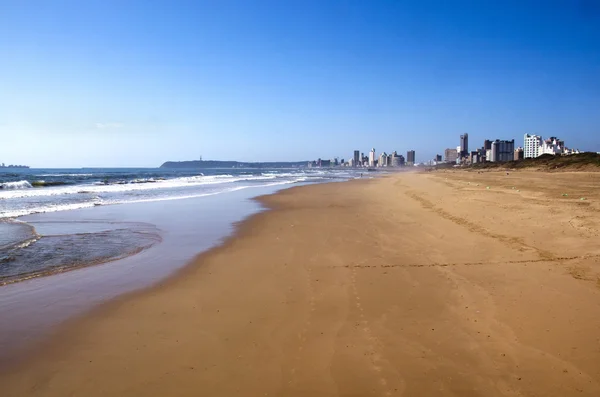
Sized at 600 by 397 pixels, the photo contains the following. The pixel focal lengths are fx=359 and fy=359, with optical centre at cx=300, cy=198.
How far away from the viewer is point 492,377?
3.71 m

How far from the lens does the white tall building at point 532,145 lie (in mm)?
153625

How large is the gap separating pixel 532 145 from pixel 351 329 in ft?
613

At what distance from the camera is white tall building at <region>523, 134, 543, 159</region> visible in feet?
504

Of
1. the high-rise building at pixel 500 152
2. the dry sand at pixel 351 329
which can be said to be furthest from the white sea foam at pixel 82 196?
the high-rise building at pixel 500 152

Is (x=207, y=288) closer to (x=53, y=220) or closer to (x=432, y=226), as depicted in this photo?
(x=432, y=226)

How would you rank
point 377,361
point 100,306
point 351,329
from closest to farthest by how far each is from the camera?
point 377,361
point 351,329
point 100,306

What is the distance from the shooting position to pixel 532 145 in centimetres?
15912

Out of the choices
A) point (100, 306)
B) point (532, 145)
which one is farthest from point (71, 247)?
point (532, 145)

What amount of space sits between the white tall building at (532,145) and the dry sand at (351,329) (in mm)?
172928

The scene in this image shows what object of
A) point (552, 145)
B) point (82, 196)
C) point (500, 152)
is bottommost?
point (82, 196)

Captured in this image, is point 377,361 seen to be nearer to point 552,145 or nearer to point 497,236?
point 497,236

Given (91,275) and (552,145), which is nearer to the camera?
(91,275)

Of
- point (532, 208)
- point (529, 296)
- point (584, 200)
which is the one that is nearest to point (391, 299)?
point (529, 296)

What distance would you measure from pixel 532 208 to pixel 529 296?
922 centimetres
